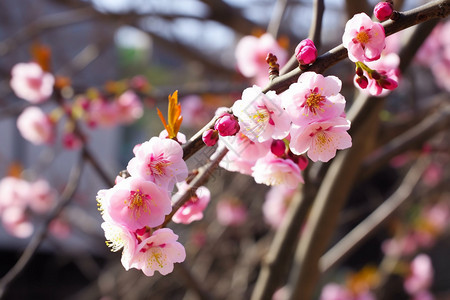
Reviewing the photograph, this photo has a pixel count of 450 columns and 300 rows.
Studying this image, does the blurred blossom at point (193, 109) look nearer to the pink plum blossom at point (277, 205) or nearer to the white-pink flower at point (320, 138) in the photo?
the pink plum blossom at point (277, 205)

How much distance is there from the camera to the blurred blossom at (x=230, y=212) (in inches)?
137

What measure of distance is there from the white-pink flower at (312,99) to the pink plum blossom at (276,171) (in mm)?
135

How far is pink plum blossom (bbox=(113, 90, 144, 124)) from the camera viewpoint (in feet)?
6.95

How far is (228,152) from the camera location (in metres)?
0.85

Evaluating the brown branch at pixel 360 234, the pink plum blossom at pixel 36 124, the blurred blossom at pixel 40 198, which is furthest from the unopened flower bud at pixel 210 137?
the blurred blossom at pixel 40 198

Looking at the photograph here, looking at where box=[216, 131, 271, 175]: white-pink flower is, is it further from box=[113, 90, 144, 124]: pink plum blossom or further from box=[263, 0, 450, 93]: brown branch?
box=[113, 90, 144, 124]: pink plum blossom

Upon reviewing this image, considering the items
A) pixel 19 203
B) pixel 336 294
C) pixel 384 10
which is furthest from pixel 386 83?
pixel 19 203

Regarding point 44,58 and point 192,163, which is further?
point 44,58

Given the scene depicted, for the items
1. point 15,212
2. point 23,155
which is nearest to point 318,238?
point 15,212

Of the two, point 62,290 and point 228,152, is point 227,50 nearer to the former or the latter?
point 62,290

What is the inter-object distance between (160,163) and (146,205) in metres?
0.06

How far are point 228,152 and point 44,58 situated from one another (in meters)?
1.07

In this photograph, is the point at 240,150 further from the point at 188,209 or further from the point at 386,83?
the point at 386,83

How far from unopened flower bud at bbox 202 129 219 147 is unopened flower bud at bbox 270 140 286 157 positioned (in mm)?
122
